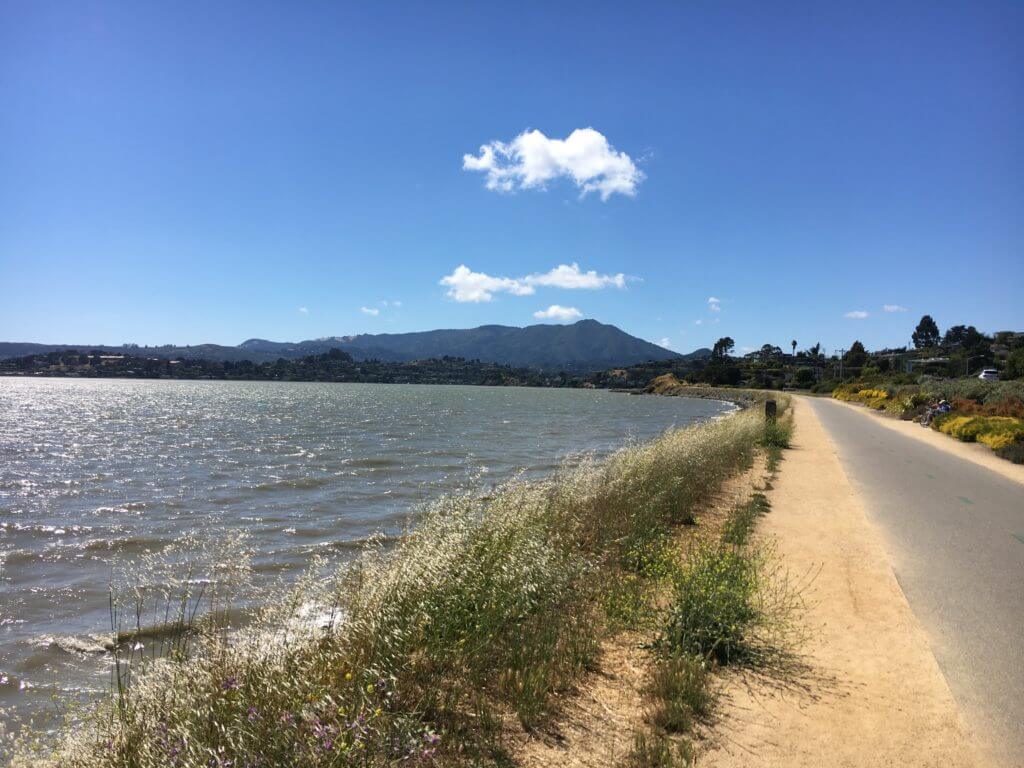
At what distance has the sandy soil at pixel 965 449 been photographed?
1617cm

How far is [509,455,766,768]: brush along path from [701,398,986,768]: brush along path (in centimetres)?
56

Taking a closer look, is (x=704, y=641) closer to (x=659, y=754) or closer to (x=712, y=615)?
(x=712, y=615)

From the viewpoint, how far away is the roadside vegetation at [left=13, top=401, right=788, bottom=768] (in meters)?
3.26

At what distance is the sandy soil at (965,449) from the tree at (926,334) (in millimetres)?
157264

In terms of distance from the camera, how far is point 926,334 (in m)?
162

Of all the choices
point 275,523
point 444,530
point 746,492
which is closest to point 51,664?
point 444,530

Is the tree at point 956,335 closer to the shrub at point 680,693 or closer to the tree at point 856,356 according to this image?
the tree at point 856,356

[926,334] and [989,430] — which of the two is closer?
[989,430]

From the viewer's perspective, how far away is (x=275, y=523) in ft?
43.4

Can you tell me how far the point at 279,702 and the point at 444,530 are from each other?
2854 mm

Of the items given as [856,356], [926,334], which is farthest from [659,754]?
[926,334]

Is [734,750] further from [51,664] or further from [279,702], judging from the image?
[51,664]

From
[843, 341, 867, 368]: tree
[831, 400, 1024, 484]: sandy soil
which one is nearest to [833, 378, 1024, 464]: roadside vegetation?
[831, 400, 1024, 484]: sandy soil

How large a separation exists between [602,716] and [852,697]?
1.90m
